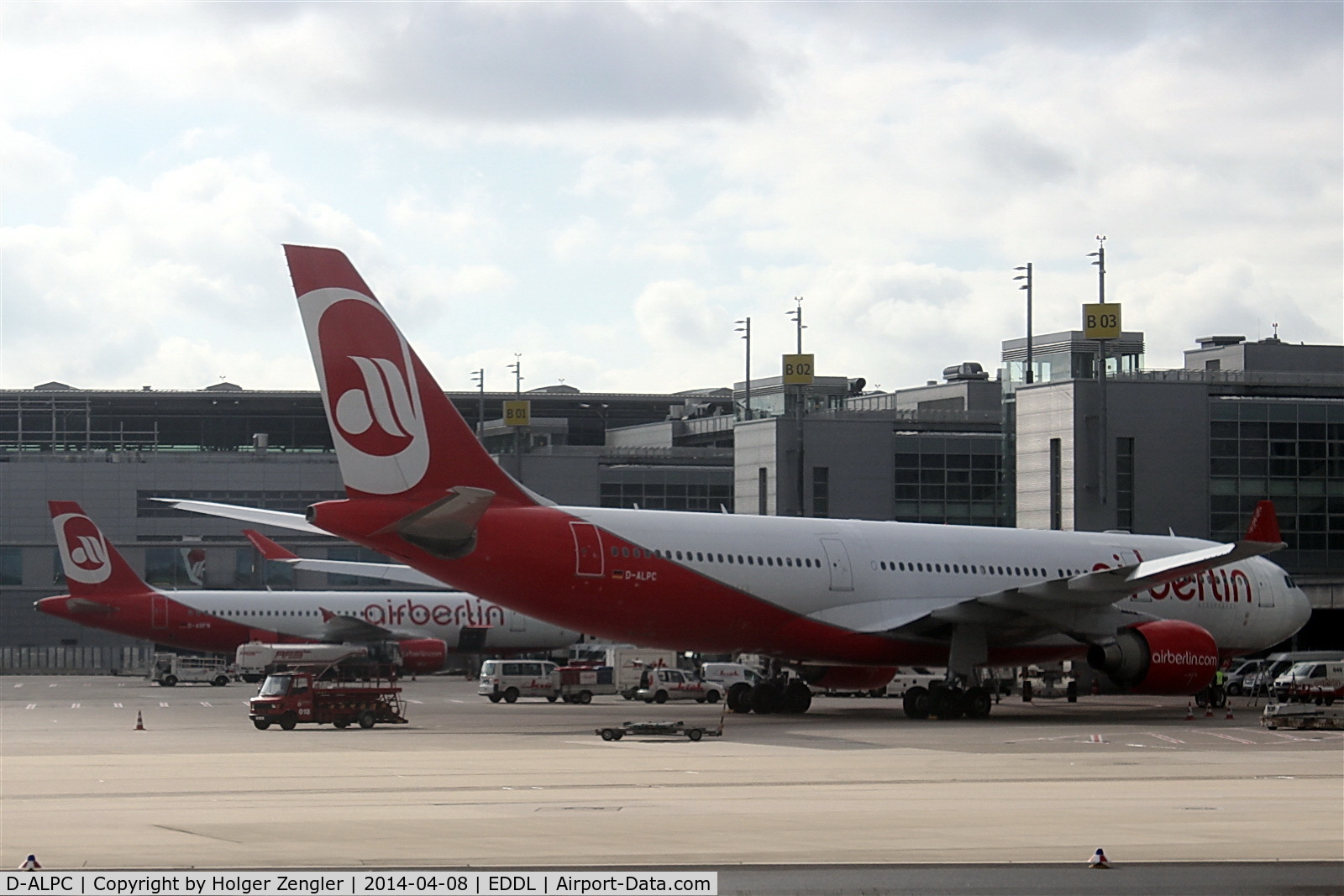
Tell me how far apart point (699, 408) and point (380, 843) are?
9967cm

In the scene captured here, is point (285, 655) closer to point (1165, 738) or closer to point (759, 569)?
point (759, 569)

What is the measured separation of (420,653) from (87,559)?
1342 cm

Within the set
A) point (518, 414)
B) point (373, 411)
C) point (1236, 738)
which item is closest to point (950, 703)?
point (1236, 738)

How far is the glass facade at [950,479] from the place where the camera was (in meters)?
79.9

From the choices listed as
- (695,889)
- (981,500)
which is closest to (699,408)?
(981,500)

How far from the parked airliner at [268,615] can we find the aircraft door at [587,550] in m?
32.5

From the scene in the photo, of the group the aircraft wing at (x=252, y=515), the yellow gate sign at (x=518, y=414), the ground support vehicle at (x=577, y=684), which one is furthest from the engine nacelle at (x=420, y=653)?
the aircraft wing at (x=252, y=515)

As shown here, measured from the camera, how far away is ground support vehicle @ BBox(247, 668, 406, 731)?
3678 cm

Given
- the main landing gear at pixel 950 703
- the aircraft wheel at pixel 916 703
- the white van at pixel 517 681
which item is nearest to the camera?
the main landing gear at pixel 950 703

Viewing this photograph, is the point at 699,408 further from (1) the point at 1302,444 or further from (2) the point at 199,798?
(2) the point at 199,798

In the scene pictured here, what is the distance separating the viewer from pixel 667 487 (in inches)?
3895

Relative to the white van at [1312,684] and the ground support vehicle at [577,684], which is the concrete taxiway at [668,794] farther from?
the ground support vehicle at [577,684]

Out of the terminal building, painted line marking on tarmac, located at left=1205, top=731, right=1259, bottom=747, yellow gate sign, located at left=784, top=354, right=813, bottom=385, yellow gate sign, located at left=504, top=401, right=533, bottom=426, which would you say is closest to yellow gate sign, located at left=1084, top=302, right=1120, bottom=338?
the terminal building

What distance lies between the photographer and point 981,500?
3236 inches
